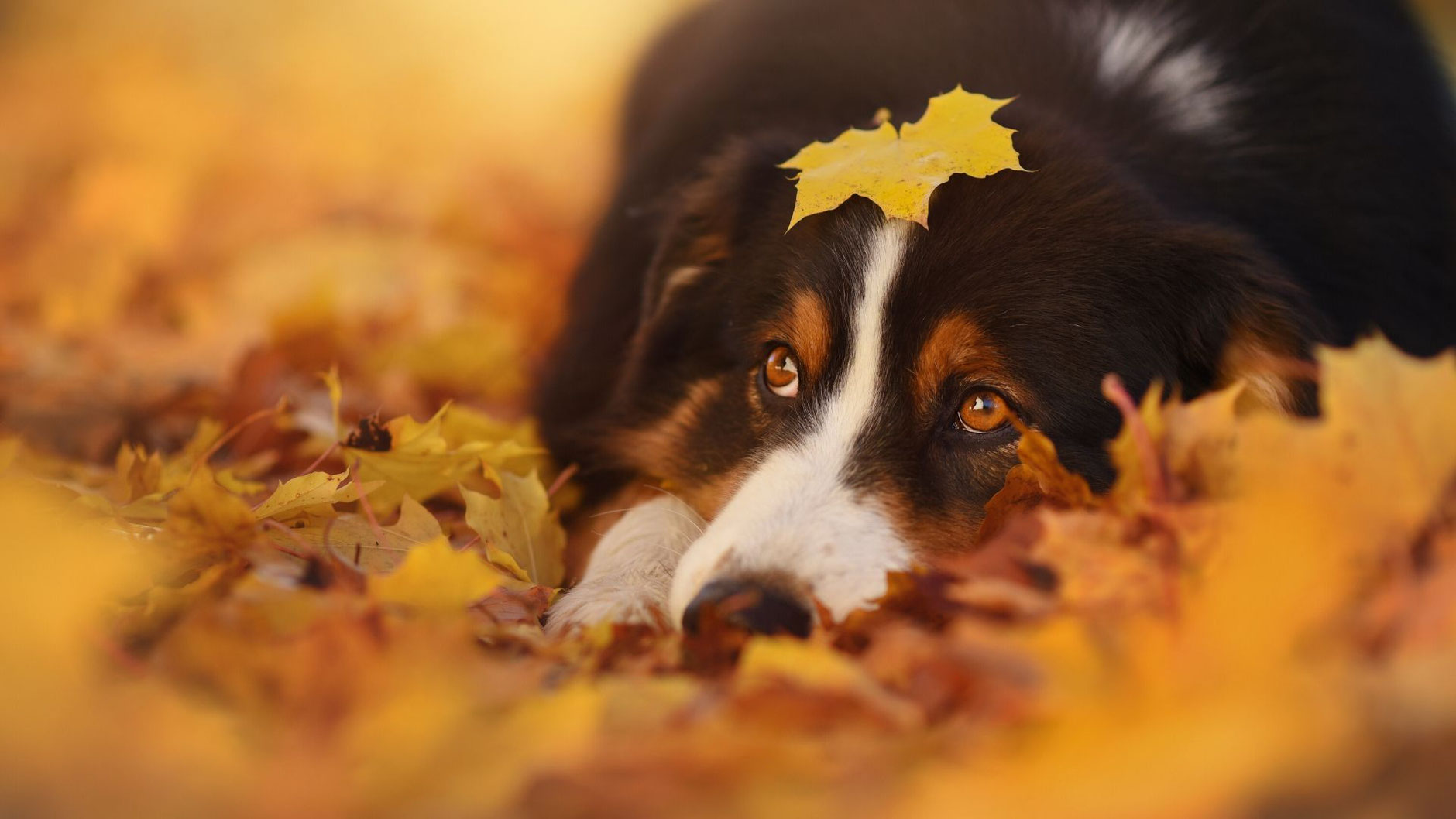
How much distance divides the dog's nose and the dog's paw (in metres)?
0.17

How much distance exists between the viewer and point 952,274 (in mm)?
2400

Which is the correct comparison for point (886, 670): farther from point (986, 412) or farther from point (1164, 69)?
point (1164, 69)

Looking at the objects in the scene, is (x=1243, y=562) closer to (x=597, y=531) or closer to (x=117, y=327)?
(x=597, y=531)

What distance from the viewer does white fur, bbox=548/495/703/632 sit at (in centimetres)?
227

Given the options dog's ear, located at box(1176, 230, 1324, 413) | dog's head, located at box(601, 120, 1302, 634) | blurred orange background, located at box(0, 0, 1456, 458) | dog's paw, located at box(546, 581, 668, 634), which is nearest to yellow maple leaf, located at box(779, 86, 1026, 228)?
dog's head, located at box(601, 120, 1302, 634)

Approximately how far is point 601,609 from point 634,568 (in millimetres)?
294

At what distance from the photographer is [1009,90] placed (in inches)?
117

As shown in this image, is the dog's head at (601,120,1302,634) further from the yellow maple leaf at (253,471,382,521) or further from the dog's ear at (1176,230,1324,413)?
the yellow maple leaf at (253,471,382,521)

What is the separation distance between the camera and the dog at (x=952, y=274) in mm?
2344

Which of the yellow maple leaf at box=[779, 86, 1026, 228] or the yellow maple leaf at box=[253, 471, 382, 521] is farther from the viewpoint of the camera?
the yellow maple leaf at box=[779, 86, 1026, 228]

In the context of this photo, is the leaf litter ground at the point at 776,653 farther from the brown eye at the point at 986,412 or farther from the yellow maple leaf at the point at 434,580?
the brown eye at the point at 986,412

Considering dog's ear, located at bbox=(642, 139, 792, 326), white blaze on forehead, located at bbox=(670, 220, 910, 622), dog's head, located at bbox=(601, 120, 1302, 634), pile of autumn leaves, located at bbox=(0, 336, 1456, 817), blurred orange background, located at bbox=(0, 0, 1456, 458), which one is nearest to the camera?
pile of autumn leaves, located at bbox=(0, 336, 1456, 817)

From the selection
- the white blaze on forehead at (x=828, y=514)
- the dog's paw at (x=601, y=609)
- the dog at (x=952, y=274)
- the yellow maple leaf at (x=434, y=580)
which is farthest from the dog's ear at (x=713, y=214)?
the yellow maple leaf at (x=434, y=580)

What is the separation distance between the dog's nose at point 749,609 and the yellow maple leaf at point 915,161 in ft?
2.48
